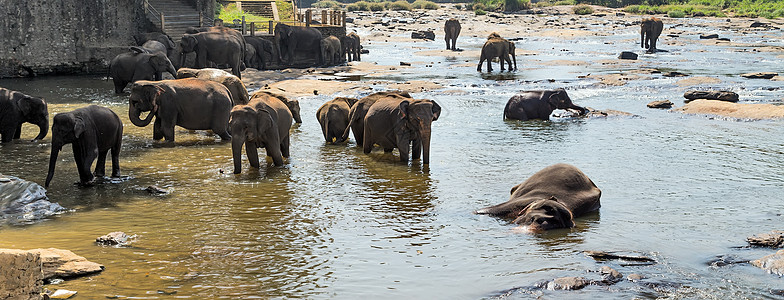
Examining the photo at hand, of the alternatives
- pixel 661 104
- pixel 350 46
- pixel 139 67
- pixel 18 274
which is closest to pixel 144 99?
pixel 139 67

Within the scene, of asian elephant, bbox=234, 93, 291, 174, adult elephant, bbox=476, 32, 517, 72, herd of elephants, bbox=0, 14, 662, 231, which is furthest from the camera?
adult elephant, bbox=476, 32, 517, 72

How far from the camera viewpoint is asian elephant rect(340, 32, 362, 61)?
39.4m

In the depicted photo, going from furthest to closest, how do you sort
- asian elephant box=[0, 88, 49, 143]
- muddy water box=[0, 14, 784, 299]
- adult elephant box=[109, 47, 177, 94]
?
adult elephant box=[109, 47, 177, 94]
asian elephant box=[0, 88, 49, 143]
muddy water box=[0, 14, 784, 299]

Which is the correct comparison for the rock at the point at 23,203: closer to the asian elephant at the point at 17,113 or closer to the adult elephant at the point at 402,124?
the asian elephant at the point at 17,113

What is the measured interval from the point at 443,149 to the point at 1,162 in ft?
25.0

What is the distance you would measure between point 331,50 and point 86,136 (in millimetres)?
25920

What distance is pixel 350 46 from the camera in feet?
130

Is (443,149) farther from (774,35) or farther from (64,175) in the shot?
(774,35)

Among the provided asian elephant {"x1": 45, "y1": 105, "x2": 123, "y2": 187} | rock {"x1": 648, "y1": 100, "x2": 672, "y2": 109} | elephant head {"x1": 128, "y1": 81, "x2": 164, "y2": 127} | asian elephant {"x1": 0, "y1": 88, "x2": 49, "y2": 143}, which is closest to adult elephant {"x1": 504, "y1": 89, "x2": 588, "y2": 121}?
rock {"x1": 648, "y1": 100, "x2": 672, "y2": 109}

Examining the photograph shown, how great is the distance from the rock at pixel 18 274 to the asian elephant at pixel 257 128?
6.76 meters

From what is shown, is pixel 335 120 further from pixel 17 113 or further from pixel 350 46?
pixel 350 46

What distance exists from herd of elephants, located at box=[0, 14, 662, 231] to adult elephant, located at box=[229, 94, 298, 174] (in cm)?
2

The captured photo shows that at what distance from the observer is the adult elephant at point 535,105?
2050 cm

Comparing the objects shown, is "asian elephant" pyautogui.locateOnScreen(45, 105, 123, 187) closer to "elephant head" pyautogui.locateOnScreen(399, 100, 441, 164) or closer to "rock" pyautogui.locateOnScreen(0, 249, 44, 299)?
"elephant head" pyautogui.locateOnScreen(399, 100, 441, 164)
